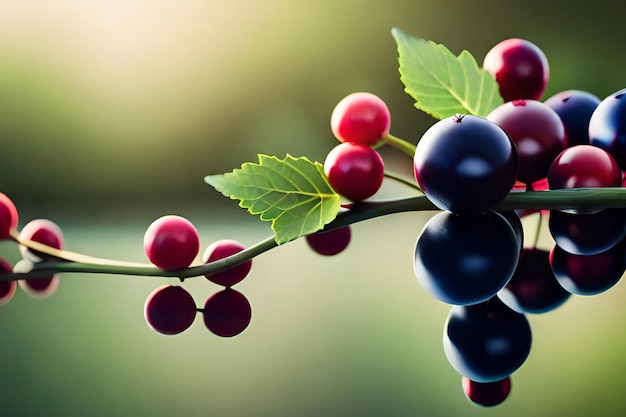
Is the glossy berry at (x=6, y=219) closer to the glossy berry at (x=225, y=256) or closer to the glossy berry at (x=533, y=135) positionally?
the glossy berry at (x=225, y=256)

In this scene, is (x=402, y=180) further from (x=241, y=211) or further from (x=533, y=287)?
(x=241, y=211)

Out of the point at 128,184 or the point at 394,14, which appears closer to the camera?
the point at 128,184

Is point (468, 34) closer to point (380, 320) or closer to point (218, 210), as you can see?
point (218, 210)

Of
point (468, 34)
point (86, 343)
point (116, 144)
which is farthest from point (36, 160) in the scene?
point (468, 34)

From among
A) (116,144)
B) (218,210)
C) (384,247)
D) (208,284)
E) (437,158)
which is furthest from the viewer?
(116,144)

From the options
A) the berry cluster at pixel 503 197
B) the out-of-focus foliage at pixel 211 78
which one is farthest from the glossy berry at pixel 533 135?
the out-of-focus foliage at pixel 211 78

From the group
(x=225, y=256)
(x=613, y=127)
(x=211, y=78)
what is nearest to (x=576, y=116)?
(x=613, y=127)

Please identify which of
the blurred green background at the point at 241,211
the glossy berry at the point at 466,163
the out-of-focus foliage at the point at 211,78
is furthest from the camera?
the out-of-focus foliage at the point at 211,78
